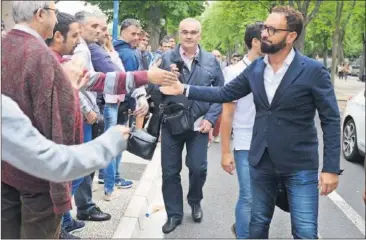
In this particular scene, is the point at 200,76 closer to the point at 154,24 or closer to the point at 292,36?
the point at 292,36

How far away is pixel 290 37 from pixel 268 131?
669 millimetres

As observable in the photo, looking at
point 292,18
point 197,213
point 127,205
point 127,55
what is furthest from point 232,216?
point 292,18

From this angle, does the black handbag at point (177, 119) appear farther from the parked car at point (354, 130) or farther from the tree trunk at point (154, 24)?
the tree trunk at point (154, 24)

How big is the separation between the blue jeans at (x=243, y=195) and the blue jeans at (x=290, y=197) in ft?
1.79

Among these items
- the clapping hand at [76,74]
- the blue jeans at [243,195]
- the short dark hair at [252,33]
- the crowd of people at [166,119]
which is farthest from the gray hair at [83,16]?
the blue jeans at [243,195]

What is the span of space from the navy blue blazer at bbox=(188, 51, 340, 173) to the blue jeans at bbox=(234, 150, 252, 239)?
686mm

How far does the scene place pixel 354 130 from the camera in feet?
25.9

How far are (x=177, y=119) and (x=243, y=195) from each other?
3.30ft

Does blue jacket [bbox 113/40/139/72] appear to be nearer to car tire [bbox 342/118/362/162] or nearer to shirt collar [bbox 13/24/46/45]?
shirt collar [bbox 13/24/46/45]

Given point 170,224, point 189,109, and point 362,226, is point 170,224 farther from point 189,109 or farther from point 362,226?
point 362,226

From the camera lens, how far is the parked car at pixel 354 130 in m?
7.55

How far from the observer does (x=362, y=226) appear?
16.3ft

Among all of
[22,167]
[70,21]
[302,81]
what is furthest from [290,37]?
[22,167]

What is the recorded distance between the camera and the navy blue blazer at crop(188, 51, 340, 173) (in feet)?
9.90
